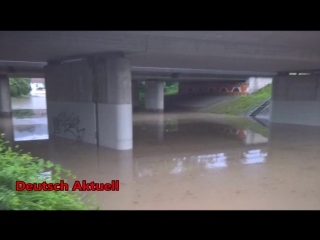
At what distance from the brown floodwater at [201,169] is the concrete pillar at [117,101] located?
654mm

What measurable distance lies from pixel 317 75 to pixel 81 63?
1722 cm

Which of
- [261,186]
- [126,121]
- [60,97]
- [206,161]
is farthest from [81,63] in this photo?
[261,186]

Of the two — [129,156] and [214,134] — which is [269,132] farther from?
[129,156]

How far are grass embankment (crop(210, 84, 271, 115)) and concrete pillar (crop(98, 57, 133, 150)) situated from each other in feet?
69.2

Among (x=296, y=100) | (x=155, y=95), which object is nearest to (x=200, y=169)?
(x=296, y=100)

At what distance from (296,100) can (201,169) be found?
53.5 ft

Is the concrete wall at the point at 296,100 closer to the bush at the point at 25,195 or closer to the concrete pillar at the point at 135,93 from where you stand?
the concrete pillar at the point at 135,93

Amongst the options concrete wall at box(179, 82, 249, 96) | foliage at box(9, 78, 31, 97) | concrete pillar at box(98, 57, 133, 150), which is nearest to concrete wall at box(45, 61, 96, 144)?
concrete pillar at box(98, 57, 133, 150)

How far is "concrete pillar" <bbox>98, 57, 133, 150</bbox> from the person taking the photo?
12492mm

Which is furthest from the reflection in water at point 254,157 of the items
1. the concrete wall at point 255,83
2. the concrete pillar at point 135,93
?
the concrete pillar at point 135,93

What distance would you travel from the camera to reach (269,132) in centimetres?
1834

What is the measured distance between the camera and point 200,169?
31.2 ft

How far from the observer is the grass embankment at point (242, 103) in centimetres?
3203

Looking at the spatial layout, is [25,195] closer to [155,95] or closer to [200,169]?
[200,169]
